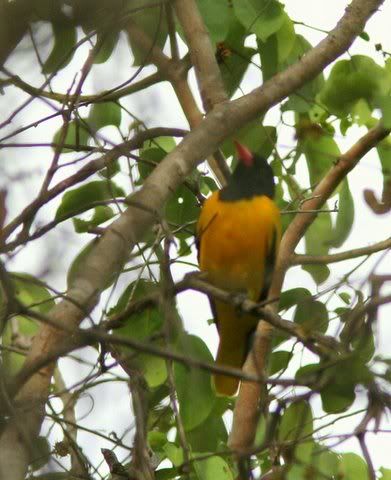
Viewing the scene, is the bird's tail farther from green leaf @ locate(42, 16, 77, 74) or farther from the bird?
green leaf @ locate(42, 16, 77, 74)

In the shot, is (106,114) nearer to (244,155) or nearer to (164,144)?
(164,144)

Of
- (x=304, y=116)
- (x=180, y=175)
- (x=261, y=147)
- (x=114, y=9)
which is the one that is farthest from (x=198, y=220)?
(x=114, y=9)

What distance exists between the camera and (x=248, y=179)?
3.80 metres

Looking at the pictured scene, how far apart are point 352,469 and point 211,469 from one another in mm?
406

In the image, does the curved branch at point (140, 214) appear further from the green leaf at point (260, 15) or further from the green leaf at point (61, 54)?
the green leaf at point (61, 54)

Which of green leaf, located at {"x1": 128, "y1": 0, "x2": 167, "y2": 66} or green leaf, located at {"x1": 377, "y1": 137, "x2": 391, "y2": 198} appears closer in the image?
green leaf, located at {"x1": 128, "y1": 0, "x2": 167, "y2": 66}

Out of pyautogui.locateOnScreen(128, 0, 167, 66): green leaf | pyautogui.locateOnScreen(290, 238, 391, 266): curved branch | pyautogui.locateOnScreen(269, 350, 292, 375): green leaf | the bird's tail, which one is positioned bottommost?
pyautogui.locateOnScreen(269, 350, 292, 375): green leaf

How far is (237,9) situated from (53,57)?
69 cm

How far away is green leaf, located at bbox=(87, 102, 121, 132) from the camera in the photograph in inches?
129

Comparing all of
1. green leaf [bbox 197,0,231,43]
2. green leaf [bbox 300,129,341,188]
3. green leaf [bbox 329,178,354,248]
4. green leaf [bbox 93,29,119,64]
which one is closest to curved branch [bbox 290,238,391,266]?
green leaf [bbox 329,178,354,248]

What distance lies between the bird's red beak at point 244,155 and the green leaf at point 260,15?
0.42 m

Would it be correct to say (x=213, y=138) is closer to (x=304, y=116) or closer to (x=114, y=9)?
(x=114, y=9)

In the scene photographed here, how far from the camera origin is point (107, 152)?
2.83 m

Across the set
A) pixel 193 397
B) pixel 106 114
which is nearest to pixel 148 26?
pixel 106 114
